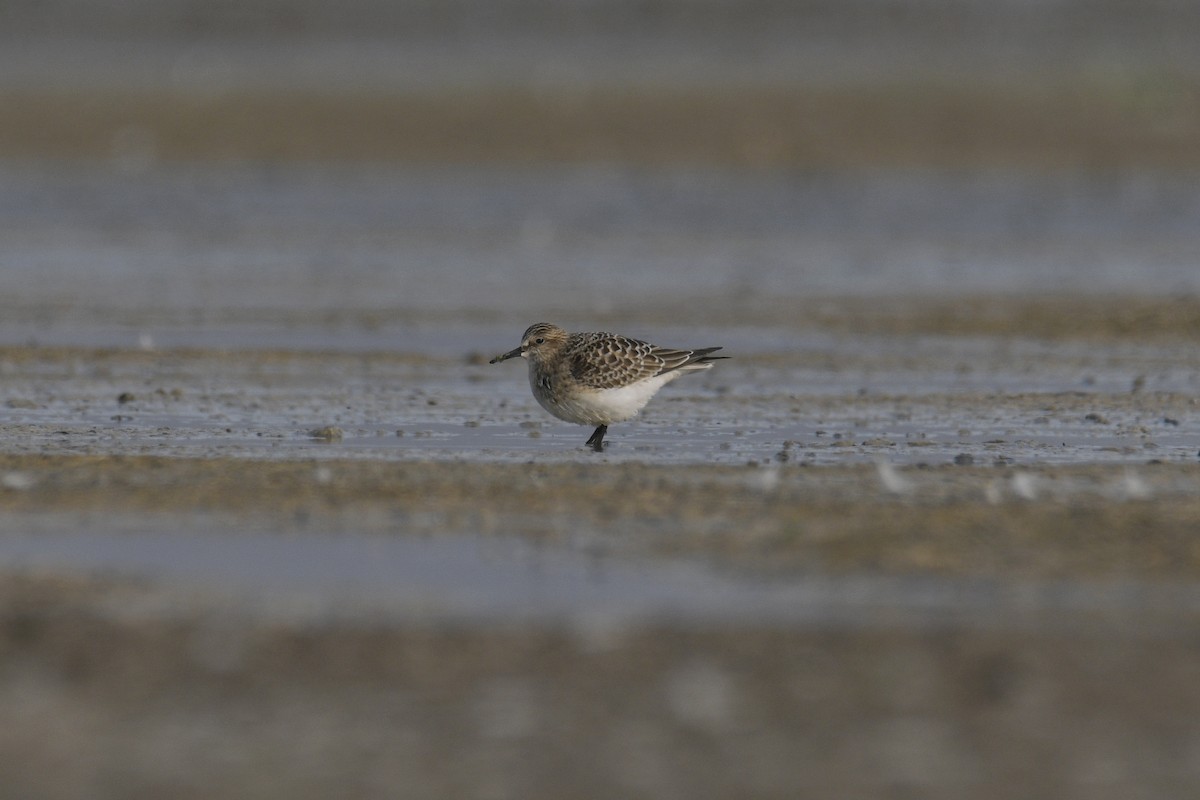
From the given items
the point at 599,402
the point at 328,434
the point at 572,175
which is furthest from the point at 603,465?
the point at 572,175

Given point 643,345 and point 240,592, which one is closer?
point 240,592

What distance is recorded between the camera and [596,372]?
42.2ft

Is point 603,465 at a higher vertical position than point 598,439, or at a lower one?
higher

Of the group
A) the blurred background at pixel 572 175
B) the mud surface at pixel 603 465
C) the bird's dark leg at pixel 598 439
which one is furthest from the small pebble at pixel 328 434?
the blurred background at pixel 572 175

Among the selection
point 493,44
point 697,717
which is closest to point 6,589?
point 697,717

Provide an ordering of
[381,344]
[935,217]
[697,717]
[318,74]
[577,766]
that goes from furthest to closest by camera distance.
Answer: [318,74] → [935,217] → [381,344] → [697,717] → [577,766]

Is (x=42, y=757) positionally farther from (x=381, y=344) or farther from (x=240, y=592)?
(x=381, y=344)

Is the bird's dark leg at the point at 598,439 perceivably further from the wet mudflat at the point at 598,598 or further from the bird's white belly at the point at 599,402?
the wet mudflat at the point at 598,598

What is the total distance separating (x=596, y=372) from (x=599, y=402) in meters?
0.18

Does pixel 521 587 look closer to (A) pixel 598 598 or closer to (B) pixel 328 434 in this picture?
(A) pixel 598 598

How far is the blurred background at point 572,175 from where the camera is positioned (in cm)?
2194

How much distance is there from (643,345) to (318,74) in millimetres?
33849

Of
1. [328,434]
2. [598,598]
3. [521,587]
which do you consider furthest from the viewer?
[328,434]

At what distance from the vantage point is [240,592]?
847cm
